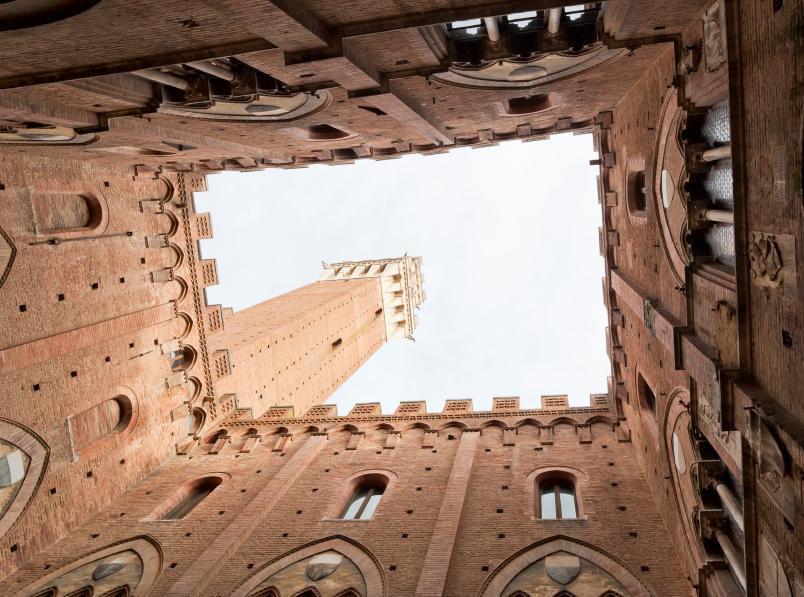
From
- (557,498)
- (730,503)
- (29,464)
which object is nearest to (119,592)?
(29,464)

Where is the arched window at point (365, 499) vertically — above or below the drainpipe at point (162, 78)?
below

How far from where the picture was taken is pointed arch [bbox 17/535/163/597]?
1074 cm

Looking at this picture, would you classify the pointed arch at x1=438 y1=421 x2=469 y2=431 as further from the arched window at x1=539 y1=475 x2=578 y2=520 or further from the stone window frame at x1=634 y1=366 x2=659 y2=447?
the stone window frame at x1=634 y1=366 x2=659 y2=447


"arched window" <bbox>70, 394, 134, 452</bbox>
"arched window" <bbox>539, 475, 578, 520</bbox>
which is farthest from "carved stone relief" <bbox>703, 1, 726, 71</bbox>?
"arched window" <bbox>70, 394, 134, 452</bbox>

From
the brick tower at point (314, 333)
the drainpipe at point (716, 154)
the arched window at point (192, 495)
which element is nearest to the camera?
the drainpipe at point (716, 154)

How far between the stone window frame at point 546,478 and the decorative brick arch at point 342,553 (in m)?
3.17

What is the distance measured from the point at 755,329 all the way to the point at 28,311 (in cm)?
1318

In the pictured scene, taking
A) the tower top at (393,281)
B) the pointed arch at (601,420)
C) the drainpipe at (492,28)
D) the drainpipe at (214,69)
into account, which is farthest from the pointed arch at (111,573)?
the tower top at (393,281)

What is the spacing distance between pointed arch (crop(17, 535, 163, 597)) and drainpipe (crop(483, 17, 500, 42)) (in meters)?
11.5

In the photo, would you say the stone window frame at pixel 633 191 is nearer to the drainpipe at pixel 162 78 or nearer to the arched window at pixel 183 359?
the drainpipe at pixel 162 78

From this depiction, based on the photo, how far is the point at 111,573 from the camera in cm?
1115

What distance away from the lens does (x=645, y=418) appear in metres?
11.9

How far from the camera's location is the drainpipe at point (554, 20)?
8.32 m

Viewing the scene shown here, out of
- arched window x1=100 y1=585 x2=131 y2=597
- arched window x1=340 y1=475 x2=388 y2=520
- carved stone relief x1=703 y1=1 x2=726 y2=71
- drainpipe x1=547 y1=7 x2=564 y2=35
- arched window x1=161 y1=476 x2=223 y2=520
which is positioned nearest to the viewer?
carved stone relief x1=703 y1=1 x2=726 y2=71
